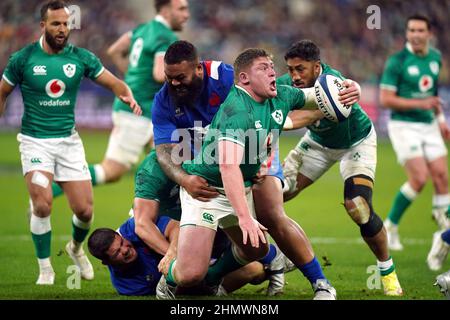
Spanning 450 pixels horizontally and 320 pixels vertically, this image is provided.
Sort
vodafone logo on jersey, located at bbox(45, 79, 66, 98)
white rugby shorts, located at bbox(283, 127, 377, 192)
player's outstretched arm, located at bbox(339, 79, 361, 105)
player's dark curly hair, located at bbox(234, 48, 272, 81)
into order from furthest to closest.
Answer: vodafone logo on jersey, located at bbox(45, 79, 66, 98) < white rugby shorts, located at bbox(283, 127, 377, 192) < player's outstretched arm, located at bbox(339, 79, 361, 105) < player's dark curly hair, located at bbox(234, 48, 272, 81)

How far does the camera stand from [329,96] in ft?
22.7

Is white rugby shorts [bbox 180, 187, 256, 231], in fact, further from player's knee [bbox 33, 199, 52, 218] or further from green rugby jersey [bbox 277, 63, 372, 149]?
player's knee [bbox 33, 199, 52, 218]

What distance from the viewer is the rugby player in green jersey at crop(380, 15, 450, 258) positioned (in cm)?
1070

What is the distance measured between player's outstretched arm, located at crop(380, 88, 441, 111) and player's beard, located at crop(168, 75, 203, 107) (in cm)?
442

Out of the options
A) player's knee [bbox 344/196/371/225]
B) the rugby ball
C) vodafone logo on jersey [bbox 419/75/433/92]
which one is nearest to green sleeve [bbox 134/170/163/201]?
the rugby ball

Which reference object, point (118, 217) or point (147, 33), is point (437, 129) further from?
point (118, 217)

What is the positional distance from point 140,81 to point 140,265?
4.34 m

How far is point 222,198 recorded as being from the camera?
6.67m

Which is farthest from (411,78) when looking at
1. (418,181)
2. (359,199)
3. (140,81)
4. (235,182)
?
(235,182)

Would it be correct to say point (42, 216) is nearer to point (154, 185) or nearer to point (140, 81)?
point (154, 185)

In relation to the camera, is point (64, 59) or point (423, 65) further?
point (423, 65)
